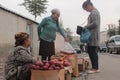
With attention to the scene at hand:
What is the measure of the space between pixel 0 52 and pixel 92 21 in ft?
49.3

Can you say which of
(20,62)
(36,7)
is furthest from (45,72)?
(36,7)

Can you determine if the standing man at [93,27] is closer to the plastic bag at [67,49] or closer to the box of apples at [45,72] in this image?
the plastic bag at [67,49]

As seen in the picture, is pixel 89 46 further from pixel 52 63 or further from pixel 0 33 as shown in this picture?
pixel 0 33

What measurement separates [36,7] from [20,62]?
47.6 m

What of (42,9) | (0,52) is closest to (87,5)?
(0,52)

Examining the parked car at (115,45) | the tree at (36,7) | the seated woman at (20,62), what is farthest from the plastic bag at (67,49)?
the tree at (36,7)

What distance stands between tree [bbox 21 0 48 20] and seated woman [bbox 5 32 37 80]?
46057 millimetres

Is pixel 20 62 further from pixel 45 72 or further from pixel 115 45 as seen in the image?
pixel 115 45

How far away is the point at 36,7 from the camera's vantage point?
55469 millimetres

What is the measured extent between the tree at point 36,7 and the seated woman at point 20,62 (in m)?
46.1

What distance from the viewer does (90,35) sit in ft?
39.6

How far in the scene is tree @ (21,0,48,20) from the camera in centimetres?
5462

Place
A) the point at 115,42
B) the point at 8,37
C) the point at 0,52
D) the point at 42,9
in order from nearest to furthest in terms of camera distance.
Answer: the point at 0,52, the point at 8,37, the point at 115,42, the point at 42,9

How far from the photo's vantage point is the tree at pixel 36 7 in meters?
54.6
